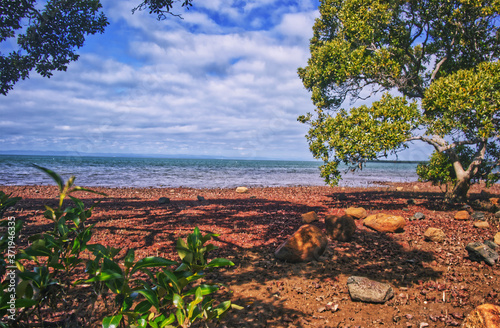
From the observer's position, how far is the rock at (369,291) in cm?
579

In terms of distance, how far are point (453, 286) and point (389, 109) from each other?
8455 millimetres

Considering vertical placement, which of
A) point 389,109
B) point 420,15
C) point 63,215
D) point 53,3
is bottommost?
point 63,215

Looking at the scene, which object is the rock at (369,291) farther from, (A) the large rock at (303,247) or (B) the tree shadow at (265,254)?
(A) the large rock at (303,247)

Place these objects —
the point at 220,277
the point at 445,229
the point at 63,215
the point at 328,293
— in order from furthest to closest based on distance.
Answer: the point at 445,229 < the point at 220,277 < the point at 328,293 < the point at 63,215

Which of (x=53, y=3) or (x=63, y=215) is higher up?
(x=53, y=3)

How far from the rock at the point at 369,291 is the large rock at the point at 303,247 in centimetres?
181

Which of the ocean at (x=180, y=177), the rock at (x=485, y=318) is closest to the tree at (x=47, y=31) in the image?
the ocean at (x=180, y=177)

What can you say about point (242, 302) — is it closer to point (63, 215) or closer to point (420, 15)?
point (63, 215)

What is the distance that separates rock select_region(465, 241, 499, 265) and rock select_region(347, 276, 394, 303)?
3.54 metres

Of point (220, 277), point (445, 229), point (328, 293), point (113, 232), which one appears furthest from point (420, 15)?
point (113, 232)

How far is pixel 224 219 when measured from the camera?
12578 millimetres

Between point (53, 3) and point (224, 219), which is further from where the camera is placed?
point (224, 219)

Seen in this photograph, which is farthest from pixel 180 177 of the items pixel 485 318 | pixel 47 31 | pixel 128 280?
pixel 128 280

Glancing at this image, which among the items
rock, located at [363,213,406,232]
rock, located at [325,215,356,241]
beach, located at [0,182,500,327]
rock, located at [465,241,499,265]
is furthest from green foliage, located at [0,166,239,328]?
rock, located at [363,213,406,232]
